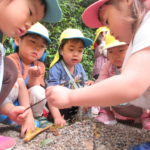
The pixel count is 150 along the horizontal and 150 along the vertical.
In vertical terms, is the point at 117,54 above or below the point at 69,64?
above

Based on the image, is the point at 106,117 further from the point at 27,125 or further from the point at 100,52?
the point at 100,52

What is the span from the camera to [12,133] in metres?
1.63

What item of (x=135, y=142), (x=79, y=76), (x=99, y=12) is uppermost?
(x=99, y=12)

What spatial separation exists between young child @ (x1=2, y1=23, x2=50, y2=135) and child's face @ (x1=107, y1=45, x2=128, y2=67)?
0.53 m

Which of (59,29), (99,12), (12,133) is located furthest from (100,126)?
(59,29)

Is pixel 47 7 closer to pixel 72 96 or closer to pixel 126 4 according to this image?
pixel 126 4

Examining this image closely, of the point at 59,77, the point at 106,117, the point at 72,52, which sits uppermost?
the point at 72,52

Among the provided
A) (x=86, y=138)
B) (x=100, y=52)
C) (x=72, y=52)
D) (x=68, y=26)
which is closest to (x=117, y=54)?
(x=72, y=52)

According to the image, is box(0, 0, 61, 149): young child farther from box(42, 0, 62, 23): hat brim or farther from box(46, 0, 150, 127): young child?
box(46, 0, 150, 127): young child

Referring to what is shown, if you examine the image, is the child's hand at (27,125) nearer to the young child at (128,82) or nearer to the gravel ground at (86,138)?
the gravel ground at (86,138)

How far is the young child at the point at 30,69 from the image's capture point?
75.1 inches

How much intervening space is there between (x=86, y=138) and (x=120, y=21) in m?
0.63

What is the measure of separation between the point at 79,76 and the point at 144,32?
1.48 meters

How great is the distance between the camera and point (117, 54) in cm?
228
